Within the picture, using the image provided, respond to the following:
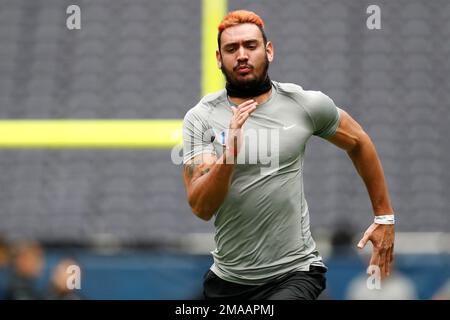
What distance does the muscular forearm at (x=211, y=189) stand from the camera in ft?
9.04

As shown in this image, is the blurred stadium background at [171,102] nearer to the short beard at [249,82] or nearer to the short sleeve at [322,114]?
the short sleeve at [322,114]

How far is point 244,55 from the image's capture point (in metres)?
3.00

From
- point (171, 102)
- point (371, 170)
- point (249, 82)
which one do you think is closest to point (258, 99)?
point (249, 82)

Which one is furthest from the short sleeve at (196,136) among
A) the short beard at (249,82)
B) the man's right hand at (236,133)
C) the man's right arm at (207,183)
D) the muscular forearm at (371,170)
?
the muscular forearm at (371,170)

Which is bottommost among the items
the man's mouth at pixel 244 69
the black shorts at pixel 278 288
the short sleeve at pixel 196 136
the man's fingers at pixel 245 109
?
the black shorts at pixel 278 288

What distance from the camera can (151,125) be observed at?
18.7 feet

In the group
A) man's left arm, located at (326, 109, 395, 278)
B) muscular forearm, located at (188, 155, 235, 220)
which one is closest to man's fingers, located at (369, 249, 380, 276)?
man's left arm, located at (326, 109, 395, 278)

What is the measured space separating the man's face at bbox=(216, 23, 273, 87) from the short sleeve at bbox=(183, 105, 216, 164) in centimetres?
17

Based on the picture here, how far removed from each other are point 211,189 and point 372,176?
2.54ft

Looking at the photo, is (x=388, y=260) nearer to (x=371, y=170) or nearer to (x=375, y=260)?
(x=375, y=260)

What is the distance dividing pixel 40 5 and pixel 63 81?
655mm

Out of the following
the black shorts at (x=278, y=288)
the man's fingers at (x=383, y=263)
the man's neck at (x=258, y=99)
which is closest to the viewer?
the black shorts at (x=278, y=288)

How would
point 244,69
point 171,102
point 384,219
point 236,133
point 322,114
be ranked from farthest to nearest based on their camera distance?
1. point 171,102
2. point 384,219
3. point 322,114
4. point 244,69
5. point 236,133

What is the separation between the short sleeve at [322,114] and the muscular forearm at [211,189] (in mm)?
451
